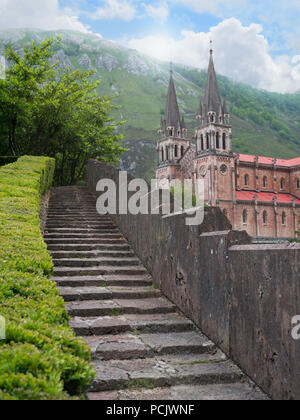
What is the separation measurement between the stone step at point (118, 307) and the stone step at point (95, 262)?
1700 mm

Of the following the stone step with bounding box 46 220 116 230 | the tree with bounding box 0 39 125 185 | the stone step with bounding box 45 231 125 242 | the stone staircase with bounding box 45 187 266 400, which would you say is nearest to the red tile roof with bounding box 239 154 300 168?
the tree with bounding box 0 39 125 185

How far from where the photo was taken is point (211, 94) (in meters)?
62.6

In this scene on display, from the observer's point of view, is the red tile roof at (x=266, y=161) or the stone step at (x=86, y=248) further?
the red tile roof at (x=266, y=161)

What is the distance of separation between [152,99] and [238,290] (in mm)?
148982

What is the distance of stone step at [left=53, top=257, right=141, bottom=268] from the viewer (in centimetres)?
732

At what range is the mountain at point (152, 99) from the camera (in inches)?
4373

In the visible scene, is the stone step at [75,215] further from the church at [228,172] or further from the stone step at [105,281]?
the church at [228,172]

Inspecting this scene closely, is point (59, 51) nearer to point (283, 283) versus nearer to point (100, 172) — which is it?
point (100, 172)

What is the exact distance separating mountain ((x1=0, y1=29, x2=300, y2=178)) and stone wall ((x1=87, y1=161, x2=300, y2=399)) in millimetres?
93970

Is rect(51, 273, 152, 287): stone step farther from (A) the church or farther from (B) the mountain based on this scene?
(B) the mountain

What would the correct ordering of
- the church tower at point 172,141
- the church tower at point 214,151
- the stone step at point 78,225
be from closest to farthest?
1. the stone step at point 78,225
2. the church tower at point 214,151
3. the church tower at point 172,141

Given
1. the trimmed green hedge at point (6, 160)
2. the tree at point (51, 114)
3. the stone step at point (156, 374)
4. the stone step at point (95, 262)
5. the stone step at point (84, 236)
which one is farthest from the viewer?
the tree at point (51, 114)

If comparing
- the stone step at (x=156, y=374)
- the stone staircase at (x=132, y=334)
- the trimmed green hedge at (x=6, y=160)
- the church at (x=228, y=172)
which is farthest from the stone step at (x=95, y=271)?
the church at (x=228, y=172)

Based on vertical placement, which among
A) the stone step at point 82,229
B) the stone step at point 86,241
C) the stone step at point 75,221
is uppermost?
the stone step at point 75,221
